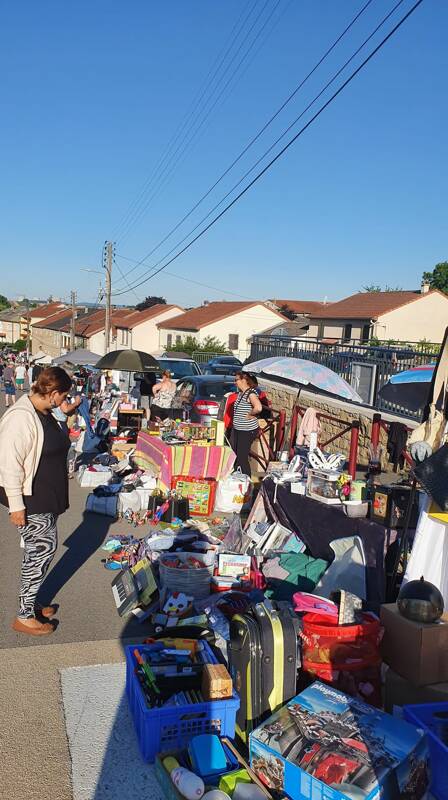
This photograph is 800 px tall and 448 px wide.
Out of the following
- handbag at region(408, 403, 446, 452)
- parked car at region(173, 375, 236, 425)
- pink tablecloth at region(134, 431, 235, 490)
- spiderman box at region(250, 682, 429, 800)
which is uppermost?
handbag at region(408, 403, 446, 452)

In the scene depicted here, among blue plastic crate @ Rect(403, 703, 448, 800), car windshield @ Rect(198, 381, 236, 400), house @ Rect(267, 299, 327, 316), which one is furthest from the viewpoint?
house @ Rect(267, 299, 327, 316)

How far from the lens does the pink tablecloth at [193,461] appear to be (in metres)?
9.15

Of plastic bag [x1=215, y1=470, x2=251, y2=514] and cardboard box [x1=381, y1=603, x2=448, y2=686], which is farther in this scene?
plastic bag [x1=215, y1=470, x2=251, y2=514]

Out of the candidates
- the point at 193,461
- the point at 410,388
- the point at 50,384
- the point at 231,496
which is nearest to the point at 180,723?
the point at 50,384

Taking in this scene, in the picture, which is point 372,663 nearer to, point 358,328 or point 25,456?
point 25,456

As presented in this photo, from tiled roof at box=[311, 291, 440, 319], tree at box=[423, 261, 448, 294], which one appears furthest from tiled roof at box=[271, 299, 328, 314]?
tiled roof at box=[311, 291, 440, 319]

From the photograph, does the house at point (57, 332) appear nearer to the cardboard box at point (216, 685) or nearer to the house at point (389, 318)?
the house at point (389, 318)

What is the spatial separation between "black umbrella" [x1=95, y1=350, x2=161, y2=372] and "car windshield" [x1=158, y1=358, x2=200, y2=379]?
7.72 meters

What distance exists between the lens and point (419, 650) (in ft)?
13.0

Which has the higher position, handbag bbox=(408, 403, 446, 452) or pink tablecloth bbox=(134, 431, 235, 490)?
handbag bbox=(408, 403, 446, 452)

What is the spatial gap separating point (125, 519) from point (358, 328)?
3447cm

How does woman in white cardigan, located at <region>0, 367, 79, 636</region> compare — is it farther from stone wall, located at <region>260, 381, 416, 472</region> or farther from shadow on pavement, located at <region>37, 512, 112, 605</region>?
stone wall, located at <region>260, 381, 416, 472</region>

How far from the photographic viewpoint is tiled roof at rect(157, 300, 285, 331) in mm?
50625

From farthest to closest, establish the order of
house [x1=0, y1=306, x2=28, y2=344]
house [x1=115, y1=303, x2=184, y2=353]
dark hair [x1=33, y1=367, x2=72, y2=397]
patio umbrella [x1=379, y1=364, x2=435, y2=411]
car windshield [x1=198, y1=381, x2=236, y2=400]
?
house [x1=0, y1=306, x2=28, y2=344], house [x1=115, y1=303, x2=184, y2=353], car windshield [x1=198, y1=381, x2=236, y2=400], patio umbrella [x1=379, y1=364, x2=435, y2=411], dark hair [x1=33, y1=367, x2=72, y2=397]
